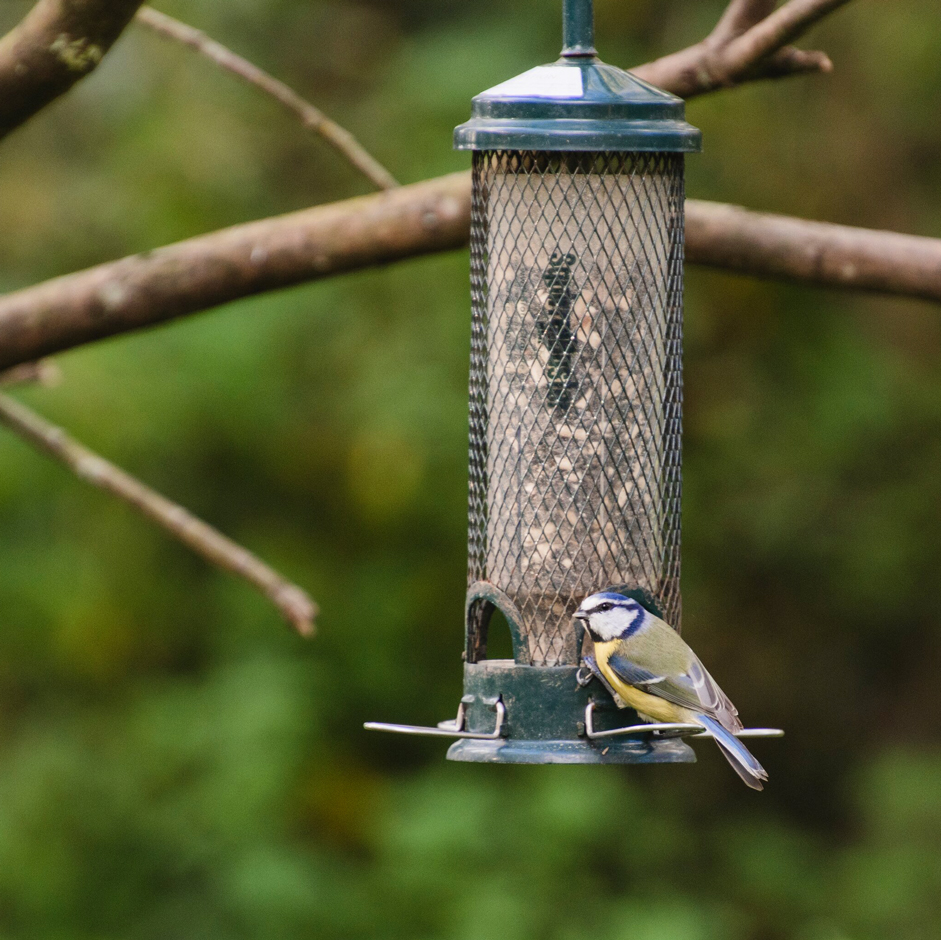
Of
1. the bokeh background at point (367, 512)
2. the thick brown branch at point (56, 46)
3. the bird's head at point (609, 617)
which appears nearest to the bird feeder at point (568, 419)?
the bird's head at point (609, 617)

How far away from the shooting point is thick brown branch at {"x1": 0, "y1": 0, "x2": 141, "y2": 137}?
2336 millimetres

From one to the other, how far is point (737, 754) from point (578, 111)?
1.24 metres

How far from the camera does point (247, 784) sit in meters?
6.03

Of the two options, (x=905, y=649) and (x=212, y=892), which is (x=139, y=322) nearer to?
(x=212, y=892)

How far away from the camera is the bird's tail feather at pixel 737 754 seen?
2.82m

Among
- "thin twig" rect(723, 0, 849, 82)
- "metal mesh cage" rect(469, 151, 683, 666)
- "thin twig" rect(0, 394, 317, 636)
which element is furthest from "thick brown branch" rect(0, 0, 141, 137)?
"thin twig" rect(723, 0, 849, 82)

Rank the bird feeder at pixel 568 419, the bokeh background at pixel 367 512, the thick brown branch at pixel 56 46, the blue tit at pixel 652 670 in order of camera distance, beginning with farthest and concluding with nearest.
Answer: the bokeh background at pixel 367 512, the bird feeder at pixel 568 419, the blue tit at pixel 652 670, the thick brown branch at pixel 56 46

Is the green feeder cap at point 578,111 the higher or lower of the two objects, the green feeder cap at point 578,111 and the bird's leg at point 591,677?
the higher

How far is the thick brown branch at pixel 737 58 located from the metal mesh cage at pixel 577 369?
19 cm

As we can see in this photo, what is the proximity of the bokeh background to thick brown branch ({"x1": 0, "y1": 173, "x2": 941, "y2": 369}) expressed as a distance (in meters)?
2.59

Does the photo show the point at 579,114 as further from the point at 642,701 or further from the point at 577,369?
the point at 642,701

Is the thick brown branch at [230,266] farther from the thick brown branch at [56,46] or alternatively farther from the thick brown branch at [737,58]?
the thick brown branch at [56,46]

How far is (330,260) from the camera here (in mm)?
3215

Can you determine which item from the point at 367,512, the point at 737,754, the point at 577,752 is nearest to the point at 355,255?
the point at 577,752
